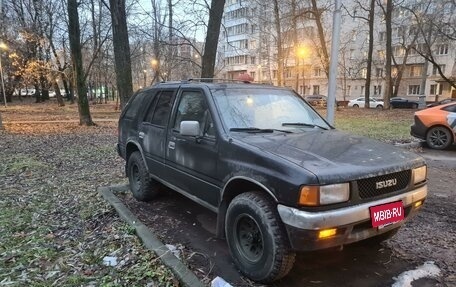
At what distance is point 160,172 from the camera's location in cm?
506

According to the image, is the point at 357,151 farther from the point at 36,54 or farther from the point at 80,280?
the point at 36,54

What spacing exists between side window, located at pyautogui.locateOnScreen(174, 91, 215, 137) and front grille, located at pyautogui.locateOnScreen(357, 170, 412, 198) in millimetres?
1610

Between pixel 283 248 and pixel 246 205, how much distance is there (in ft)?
1.64

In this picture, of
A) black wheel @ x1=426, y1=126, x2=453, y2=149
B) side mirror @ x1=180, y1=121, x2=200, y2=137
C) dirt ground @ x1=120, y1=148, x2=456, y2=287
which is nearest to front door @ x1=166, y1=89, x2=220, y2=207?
side mirror @ x1=180, y1=121, x2=200, y2=137

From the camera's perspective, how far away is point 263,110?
424 cm

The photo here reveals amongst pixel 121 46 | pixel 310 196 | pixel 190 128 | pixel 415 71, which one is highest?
pixel 415 71

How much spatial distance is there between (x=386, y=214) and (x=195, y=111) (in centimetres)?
236

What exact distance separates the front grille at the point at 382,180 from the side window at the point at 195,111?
5.28 ft

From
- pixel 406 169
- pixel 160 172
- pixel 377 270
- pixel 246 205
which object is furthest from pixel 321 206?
pixel 160 172

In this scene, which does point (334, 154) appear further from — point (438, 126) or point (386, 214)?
point (438, 126)

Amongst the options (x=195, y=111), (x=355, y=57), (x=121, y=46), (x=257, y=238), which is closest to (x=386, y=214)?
(x=257, y=238)

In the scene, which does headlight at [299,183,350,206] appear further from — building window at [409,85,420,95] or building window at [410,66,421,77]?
building window at [410,66,421,77]

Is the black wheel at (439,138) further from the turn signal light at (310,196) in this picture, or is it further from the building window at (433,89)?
the building window at (433,89)

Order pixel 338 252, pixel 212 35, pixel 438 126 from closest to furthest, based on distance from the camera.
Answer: pixel 338 252 → pixel 438 126 → pixel 212 35
